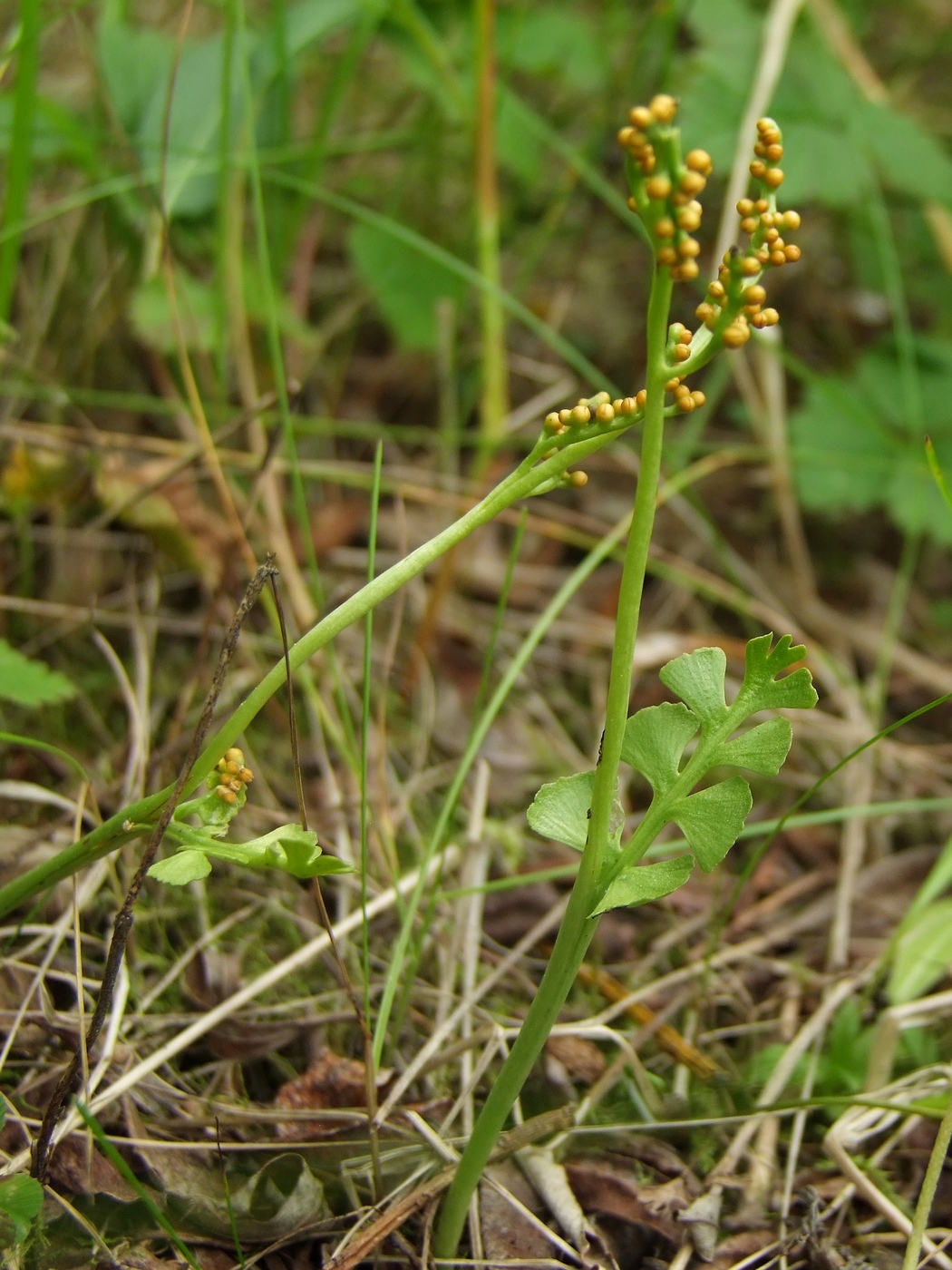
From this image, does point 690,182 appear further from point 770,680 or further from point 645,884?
point 645,884

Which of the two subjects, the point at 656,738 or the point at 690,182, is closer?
the point at 690,182

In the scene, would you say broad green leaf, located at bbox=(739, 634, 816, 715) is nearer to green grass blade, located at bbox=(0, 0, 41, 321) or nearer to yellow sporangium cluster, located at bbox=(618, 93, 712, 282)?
yellow sporangium cluster, located at bbox=(618, 93, 712, 282)

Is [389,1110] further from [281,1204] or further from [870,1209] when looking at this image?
[870,1209]

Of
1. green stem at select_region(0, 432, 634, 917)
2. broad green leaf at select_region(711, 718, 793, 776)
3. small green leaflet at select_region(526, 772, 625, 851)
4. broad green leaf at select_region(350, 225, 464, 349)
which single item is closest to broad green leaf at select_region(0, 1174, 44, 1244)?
green stem at select_region(0, 432, 634, 917)

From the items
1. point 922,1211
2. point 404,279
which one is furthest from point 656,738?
point 404,279

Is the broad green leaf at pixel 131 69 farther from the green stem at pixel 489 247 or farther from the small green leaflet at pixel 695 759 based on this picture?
the small green leaflet at pixel 695 759

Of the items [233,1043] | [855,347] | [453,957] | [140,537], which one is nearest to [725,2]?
[855,347]
